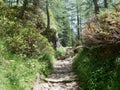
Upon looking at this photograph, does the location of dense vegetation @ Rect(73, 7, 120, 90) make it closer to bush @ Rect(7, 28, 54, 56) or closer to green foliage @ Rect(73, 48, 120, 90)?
green foliage @ Rect(73, 48, 120, 90)

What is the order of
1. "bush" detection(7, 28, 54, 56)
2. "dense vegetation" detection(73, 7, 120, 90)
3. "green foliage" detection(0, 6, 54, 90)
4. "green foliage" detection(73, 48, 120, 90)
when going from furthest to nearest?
"bush" detection(7, 28, 54, 56) → "dense vegetation" detection(73, 7, 120, 90) → "green foliage" detection(0, 6, 54, 90) → "green foliage" detection(73, 48, 120, 90)

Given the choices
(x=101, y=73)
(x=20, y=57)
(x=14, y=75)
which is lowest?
(x=101, y=73)

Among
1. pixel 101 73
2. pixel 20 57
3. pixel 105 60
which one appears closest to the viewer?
pixel 101 73

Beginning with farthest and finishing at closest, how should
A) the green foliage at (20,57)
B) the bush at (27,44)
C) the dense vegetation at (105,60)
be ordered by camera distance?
the bush at (27,44), the dense vegetation at (105,60), the green foliage at (20,57)

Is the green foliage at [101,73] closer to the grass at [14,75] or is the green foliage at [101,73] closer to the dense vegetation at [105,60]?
the dense vegetation at [105,60]

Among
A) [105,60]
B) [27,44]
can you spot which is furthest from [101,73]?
[27,44]

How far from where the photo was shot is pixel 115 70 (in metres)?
8.14

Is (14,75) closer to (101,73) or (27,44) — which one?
(101,73)

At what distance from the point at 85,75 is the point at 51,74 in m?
3.40

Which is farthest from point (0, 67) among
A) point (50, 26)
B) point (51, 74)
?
point (50, 26)

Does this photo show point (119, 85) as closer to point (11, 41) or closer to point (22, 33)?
point (11, 41)

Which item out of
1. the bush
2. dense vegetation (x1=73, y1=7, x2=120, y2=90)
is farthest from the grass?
dense vegetation (x1=73, y1=7, x2=120, y2=90)

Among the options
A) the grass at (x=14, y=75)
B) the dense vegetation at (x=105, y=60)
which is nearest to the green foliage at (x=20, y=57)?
the grass at (x=14, y=75)

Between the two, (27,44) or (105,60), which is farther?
(27,44)
